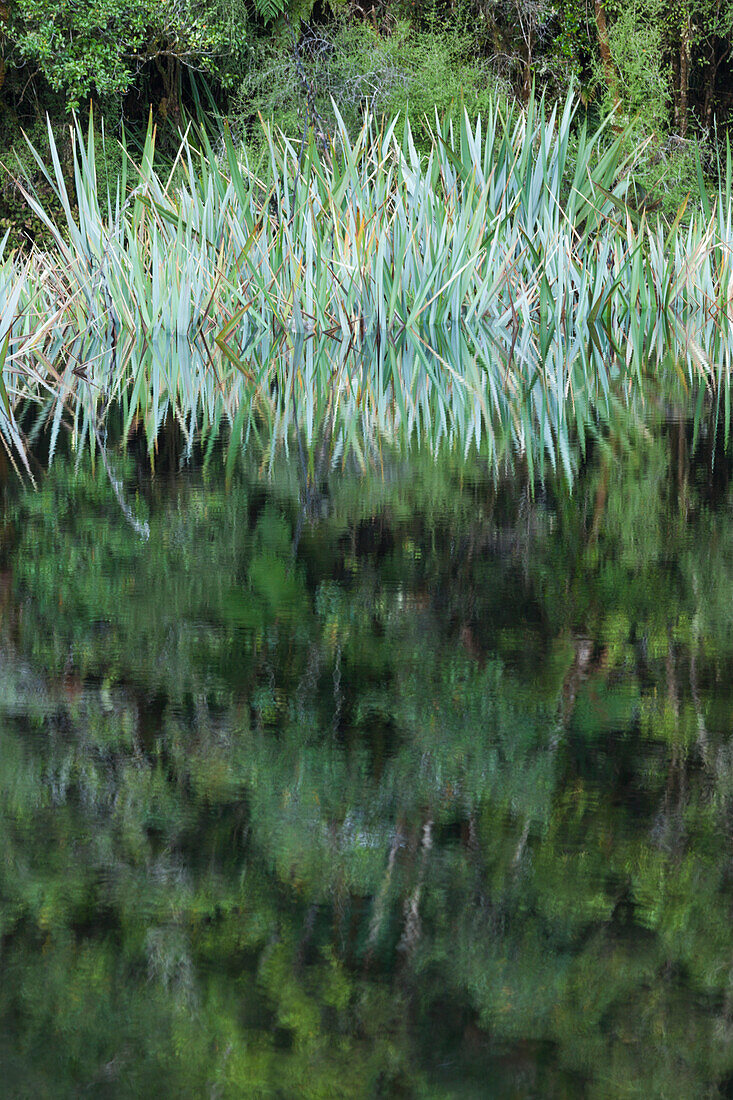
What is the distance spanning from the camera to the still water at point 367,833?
522 millimetres

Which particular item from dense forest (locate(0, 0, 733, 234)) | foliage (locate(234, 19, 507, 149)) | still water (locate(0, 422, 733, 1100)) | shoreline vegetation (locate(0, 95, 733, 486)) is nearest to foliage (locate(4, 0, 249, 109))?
dense forest (locate(0, 0, 733, 234))

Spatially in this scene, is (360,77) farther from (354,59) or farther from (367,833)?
(367,833)

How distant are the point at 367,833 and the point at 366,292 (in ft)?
13.2

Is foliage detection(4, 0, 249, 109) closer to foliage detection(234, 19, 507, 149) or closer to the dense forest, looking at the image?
the dense forest

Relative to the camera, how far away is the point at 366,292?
4.55 meters

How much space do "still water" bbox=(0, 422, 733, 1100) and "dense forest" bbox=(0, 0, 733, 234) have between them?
9.62m

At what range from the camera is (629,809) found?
72cm

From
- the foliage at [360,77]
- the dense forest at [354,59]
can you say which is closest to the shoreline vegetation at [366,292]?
the dense forest at [354,59]

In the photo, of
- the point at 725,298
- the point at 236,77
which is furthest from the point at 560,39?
the point at 725,298

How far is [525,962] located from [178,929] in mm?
170

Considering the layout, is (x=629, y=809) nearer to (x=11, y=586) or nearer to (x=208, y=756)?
(x=208, y=756)

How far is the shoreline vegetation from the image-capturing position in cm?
374

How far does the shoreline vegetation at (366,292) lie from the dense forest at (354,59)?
5406mm

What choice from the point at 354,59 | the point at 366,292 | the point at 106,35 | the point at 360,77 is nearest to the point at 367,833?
the point at 366,292
